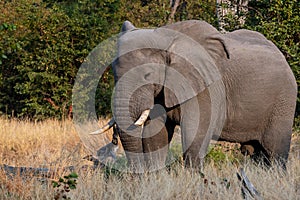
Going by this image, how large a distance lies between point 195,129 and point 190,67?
0.67m

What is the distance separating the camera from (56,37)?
13.0 m

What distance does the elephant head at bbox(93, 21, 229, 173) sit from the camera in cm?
602

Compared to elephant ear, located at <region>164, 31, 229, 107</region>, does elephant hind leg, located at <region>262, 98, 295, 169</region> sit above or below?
below

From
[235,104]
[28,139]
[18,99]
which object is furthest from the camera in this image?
[18,99]

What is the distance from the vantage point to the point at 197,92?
21.0ft

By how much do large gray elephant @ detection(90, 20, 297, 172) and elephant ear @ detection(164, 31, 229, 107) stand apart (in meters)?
0.01

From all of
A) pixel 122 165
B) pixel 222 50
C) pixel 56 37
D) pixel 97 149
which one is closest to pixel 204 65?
pixel 222 50

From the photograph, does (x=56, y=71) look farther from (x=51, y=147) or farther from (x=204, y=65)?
(x=204, y=65)

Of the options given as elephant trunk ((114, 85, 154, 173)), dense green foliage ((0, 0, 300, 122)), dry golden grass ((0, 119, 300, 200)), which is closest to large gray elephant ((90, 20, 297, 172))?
elephant trunk ((114, 85, 154, 173))

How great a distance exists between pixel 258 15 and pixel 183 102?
Result: 427cm

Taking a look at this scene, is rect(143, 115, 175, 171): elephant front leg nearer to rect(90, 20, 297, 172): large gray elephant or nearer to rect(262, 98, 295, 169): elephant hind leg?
rect(90, 20, 297, 172): large gray elephant

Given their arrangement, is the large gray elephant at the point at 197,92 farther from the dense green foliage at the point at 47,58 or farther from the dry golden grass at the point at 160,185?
the dense green foliage at the point at 47,58

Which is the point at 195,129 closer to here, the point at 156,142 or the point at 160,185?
the point at 156,142

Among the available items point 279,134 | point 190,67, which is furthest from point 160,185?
point 279,134
